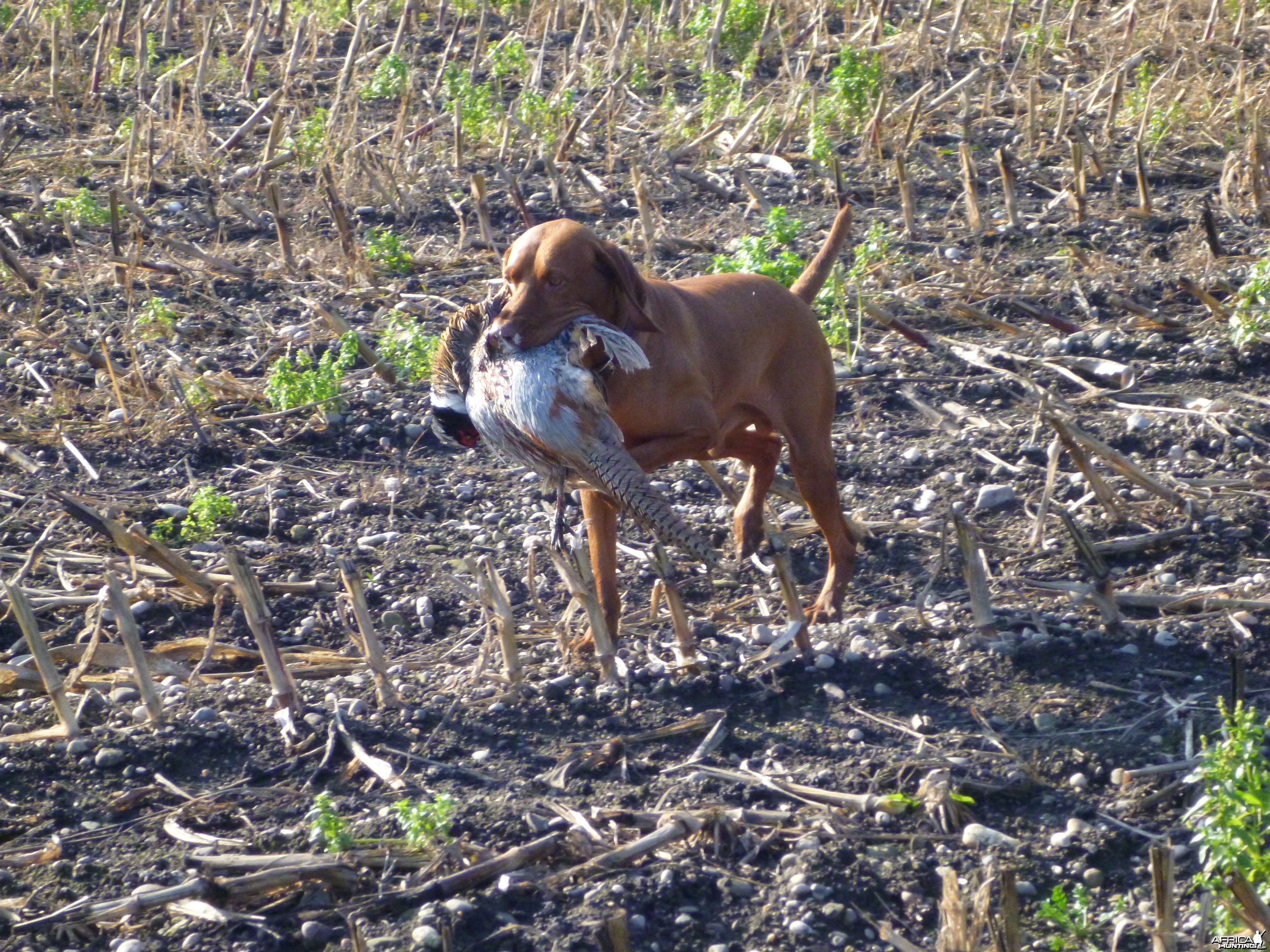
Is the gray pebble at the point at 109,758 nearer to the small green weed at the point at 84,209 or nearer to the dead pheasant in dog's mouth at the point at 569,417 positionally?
the dead pheasant in dog's mouth at the point at 569,417

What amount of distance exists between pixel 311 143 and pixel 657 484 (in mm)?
4479

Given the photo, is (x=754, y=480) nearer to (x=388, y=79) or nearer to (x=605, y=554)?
(x=605, y=554)

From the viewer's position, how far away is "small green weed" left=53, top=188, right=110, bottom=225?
7.98m

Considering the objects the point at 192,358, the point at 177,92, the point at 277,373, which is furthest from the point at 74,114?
the point at 277,373

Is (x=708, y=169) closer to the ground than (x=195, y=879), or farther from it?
farther from it

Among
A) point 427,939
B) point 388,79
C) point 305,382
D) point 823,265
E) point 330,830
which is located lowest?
point 427,939

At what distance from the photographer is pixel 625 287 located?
4.18m

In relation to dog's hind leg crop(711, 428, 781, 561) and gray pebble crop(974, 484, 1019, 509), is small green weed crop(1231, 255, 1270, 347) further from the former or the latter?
dog's hind leg crop(711, 428, 781, 561)

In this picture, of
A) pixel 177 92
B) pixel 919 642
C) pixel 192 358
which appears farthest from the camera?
pixel 177 92

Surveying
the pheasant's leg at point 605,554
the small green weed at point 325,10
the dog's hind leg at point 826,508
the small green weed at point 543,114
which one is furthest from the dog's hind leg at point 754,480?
the small green weed at point 325,10

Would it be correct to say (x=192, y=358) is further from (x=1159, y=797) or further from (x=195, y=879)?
(x=1159, y=797)

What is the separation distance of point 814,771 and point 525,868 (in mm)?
923

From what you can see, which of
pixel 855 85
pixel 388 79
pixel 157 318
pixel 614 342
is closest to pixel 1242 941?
pixel 614 342

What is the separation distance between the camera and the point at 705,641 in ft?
15.6
